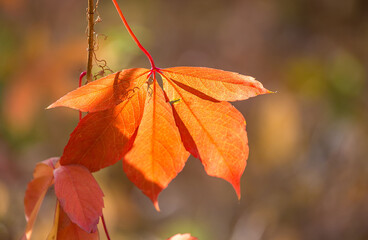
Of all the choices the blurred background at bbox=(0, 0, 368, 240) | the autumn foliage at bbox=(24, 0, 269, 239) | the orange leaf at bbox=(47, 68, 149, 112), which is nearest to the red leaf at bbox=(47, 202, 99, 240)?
the autumn foliage at bbox=(24, 0, 269, 239)

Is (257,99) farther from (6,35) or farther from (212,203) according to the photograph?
(6,35)

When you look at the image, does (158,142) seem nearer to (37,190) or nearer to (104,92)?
(104,92)

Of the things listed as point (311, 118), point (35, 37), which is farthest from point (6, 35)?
point (311, 118)

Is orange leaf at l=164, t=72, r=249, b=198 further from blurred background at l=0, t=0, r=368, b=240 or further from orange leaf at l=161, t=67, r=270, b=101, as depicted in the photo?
blurred background at l=0, t=0, r=368, b=240

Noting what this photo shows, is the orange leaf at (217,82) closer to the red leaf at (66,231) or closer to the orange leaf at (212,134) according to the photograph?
the orange leaf at (212,134)


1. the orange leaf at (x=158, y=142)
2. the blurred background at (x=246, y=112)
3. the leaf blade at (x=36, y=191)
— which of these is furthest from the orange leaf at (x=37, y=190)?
the blurred background at (x=246, y=112)
